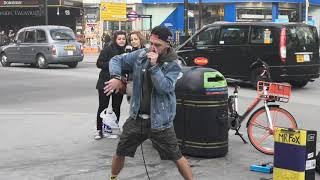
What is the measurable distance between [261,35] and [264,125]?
26.1ft

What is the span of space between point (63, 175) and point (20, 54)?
18.2 m

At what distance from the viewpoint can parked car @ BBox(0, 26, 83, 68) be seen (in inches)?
893

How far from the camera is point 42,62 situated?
75.5 feet

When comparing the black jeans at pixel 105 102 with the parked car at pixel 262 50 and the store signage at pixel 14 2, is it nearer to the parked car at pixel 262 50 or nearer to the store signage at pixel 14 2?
the parked car at pixel 262 50

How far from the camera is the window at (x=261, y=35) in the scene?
48.5 feet

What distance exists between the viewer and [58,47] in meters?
22.5

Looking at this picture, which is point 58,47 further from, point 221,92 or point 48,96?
point 221,92

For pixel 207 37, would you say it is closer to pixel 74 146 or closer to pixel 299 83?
pixel 299 83

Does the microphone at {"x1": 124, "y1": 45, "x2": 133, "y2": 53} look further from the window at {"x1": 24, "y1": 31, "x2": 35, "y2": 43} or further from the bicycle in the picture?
the window at {"x1": 24, "y1": 31, "x2": 35, "y2": 43}

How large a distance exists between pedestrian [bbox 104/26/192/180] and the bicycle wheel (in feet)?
7.57

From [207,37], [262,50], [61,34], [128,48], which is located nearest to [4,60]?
[61,34]

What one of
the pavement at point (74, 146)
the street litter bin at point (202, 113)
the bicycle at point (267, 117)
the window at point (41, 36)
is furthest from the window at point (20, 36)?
the street litter bin at point (202, 113)

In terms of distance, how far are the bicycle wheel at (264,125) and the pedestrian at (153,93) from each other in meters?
2.31

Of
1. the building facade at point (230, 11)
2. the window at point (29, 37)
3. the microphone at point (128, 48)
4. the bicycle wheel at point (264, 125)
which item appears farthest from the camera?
the building facade at point (230, 11)
